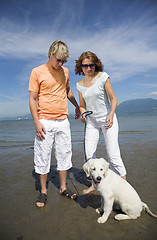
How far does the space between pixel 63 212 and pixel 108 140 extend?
1.65m

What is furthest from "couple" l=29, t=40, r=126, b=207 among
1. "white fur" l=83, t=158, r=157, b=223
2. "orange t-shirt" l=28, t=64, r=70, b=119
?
"white fur" l=83, t=158, r=157, b=223

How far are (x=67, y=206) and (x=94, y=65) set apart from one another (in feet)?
9.72

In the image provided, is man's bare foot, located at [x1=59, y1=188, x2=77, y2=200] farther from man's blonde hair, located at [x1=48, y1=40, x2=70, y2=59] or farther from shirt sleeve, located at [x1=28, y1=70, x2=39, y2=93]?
man's blonde hair, located at [x1=48, y1=40, x2=70, y2=59]

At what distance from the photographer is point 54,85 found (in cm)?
316

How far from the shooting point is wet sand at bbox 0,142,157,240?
2.40m

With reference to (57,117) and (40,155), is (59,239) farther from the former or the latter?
(57,117)

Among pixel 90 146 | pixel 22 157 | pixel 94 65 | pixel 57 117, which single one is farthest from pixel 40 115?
pixel 22 157

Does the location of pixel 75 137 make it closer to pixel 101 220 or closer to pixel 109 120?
pixel 109 120

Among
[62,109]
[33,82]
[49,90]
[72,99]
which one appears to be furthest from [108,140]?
[33,82]

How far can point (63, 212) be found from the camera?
2.95 m

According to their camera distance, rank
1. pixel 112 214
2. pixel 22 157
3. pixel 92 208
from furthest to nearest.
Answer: pixel 22 157 → pixel 92 208 → pixel 112 214

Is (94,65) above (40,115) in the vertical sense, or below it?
above

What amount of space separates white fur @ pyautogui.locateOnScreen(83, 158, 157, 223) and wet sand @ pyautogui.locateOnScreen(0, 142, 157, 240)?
0.12m

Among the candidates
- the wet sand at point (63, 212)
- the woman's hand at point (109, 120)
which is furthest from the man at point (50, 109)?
the woman's hand at point (109, 120)
